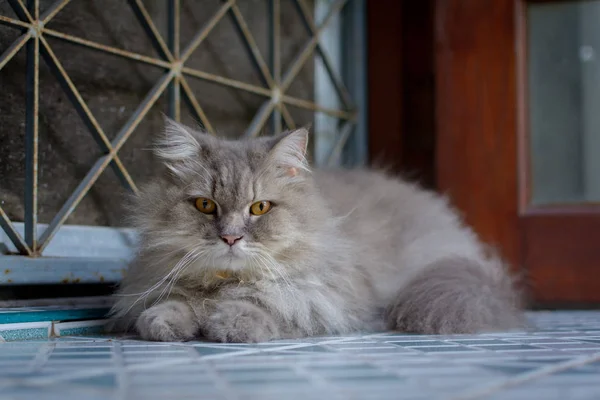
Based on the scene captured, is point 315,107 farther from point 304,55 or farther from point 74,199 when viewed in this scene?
point 74,199

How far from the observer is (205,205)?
1.92 metres

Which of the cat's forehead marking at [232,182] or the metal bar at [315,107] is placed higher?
the metal bar at [315,107]

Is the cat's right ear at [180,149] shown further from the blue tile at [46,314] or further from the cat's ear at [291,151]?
the blue tile at [46,314]

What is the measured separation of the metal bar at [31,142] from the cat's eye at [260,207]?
66 centimetres

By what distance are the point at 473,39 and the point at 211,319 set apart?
73.2 inches

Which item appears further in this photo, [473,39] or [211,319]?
[473,39]

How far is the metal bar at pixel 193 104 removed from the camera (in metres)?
2.60

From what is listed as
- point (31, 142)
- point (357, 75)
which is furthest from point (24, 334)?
point (357, 75)

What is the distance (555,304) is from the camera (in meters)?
2.95

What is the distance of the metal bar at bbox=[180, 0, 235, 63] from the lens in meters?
2.59

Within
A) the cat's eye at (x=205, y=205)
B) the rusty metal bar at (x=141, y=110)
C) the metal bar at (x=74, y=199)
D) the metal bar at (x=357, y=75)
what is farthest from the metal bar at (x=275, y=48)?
the cat's eye at (x=205, y=205)

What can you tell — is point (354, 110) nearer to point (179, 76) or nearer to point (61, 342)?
point (179, 76)

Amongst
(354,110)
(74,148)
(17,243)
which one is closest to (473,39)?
(354,110)

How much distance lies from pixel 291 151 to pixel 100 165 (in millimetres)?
686
